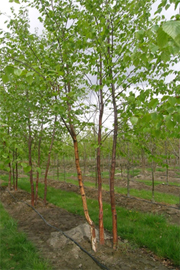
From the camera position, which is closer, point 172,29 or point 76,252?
point 172,29

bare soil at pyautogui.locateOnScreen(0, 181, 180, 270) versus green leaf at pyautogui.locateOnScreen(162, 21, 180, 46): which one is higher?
green leaf at pyautogui.locateOnScreen(162, 21, 180, 46)

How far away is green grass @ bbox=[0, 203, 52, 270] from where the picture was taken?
3.81m

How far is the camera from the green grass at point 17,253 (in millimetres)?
3811

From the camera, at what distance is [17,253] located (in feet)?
14.3

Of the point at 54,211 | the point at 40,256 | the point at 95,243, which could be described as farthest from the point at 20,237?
the point at 54,211

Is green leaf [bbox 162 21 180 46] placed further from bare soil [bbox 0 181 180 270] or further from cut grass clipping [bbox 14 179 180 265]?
cut grass clipping [bbox 14 179 180 265]

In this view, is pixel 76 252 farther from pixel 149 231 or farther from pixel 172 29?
pixel 172 29

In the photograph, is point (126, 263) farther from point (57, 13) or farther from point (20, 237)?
point (57, 13)

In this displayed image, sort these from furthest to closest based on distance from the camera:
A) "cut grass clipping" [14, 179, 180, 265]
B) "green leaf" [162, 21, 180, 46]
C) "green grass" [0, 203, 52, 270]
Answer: "cut grass clipping" [14, 179, 180, 265]
"green grass" [0, 203, 52, 270]
"green leaf" [162, 21, 180, 46]

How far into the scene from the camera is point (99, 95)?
464cm

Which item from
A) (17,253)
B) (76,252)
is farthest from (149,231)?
(17,253)

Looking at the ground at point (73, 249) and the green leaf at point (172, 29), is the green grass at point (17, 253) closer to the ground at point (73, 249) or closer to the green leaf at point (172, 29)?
the ground at point (73, 249)

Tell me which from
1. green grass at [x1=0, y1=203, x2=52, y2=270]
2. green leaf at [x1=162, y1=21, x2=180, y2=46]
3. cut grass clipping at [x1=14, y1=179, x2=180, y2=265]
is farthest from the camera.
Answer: cut grass clipping at [x1=14, y1=179, x2=180, y2=265]

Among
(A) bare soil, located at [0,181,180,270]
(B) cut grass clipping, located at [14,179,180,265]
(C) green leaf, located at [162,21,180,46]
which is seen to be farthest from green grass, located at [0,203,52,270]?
(C) green leaf, located at [162,21,180,46]
